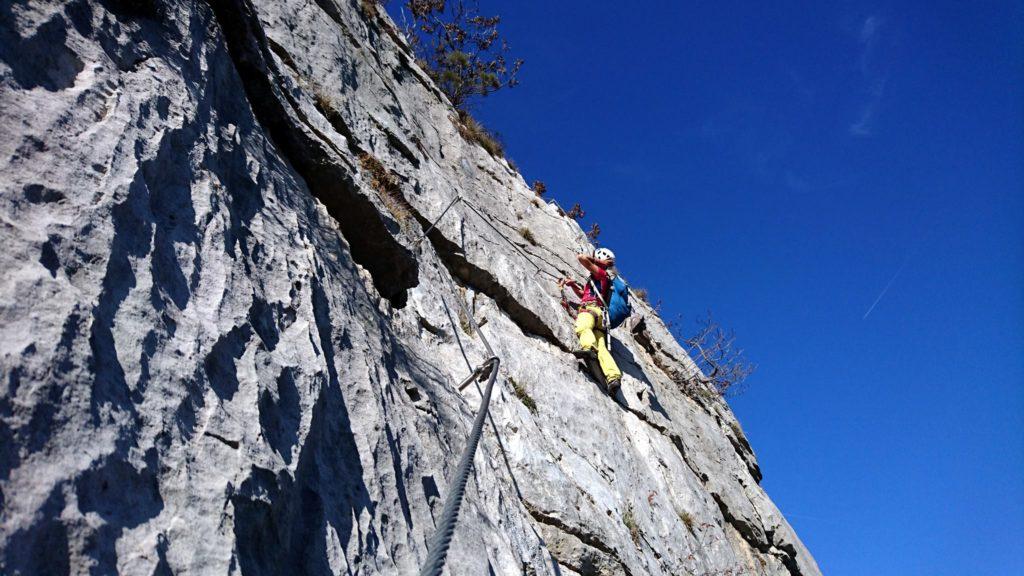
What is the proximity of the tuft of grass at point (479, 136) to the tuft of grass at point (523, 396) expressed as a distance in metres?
5.73

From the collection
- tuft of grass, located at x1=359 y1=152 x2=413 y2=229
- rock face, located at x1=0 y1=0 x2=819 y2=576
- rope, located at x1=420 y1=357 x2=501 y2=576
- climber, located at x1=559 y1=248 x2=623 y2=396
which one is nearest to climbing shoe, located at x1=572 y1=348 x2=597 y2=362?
climber, located at x1=559 y1=248 x2=623 y2=396

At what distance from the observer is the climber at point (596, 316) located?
838 centimetres

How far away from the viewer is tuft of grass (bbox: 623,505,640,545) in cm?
646

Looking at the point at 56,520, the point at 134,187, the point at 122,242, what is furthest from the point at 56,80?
the point at 56,520

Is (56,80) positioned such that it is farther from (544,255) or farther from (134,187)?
(544,255)

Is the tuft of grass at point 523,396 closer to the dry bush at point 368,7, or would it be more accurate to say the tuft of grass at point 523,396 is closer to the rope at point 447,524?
the rope at point 447,524

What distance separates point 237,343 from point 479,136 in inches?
377

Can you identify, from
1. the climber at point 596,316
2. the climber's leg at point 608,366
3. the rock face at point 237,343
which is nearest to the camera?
the rock face at point 237,343

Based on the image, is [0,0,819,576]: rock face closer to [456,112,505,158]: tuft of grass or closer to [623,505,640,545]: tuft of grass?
[623,505,640,545]: tuft of grass

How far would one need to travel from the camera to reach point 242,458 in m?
2.50

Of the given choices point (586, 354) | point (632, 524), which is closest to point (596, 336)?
point (586, 354)

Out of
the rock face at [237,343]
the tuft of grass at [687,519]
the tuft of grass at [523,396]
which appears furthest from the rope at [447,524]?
the tuft of grass at [687,519]

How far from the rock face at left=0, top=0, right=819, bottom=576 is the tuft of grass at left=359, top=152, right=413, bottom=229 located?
0.08ft

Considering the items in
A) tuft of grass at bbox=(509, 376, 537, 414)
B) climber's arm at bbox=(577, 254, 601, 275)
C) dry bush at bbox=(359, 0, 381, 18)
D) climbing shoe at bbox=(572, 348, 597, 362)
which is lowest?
tuft of grass at bbox=(509, 376, 537, 414)
